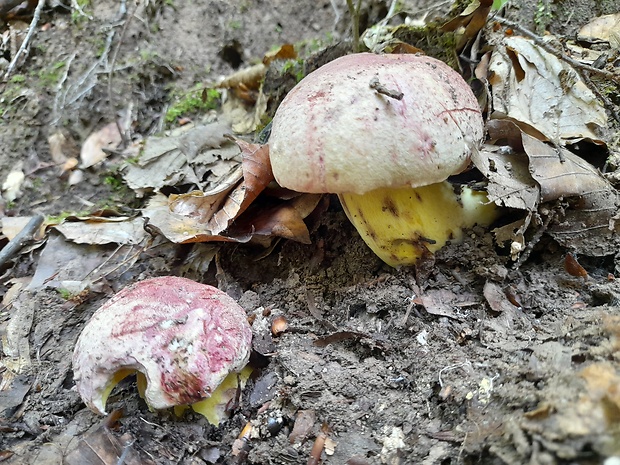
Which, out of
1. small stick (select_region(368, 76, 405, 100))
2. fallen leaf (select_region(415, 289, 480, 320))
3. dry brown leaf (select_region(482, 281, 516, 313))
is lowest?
fallen leaf (select_region(415, 289, 480, 320))

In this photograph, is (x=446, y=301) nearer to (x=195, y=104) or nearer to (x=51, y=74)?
(x=195, y=104)

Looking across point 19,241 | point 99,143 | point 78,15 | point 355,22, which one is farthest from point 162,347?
point 78,15

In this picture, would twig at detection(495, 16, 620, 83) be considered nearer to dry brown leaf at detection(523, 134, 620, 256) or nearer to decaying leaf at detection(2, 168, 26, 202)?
dry brown leaf at detection(523, 134, 620, 256)

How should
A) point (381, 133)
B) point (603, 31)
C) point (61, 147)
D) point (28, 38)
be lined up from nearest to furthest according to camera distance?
point (381, 133)
point (603, 31)
point (61, 147)
point (28, 38)

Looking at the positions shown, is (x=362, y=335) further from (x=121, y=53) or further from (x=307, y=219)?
(x=121, y=53)

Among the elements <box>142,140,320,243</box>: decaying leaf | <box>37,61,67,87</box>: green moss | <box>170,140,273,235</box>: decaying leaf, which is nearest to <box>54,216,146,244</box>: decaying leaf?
<box>142,140,320,243</box>: decaying leaf

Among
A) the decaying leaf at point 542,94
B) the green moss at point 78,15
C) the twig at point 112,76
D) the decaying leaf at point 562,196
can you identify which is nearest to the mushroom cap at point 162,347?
the decaying leaf at point 562,196

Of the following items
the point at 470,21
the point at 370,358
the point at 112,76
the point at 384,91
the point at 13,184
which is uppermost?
the point at 384,91

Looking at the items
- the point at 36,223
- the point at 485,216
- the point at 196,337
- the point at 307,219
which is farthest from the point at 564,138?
the point at 36,223

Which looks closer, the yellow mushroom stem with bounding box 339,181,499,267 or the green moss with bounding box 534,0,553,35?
the yellow mushroom stem with bounding box 339,181,499,267
